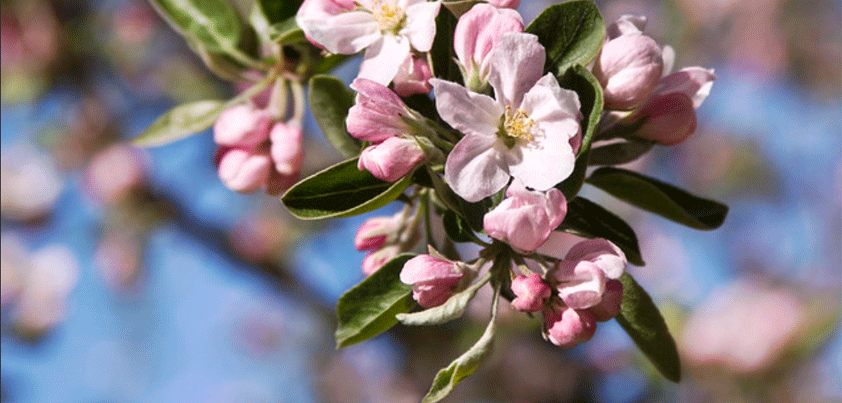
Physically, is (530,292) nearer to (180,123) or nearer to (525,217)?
(525,217)

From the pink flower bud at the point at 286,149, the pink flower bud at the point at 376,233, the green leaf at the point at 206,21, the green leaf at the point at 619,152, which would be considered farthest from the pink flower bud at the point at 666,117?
the green leaf at the point at 206,21

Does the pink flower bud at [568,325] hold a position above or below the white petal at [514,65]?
below

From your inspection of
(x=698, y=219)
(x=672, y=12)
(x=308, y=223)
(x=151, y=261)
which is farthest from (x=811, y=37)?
(x=698, y=219)

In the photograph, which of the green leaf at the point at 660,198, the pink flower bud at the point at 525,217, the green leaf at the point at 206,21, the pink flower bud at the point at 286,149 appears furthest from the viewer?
the green leaf at the point at 206,21

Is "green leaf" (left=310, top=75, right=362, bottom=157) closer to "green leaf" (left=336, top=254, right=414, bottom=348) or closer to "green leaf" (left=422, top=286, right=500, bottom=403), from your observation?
"green leaf" (left=336, top=254, right=414, bottom=348)

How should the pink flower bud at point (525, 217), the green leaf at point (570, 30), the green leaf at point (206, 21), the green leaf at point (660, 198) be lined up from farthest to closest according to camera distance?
the green leaf at point (206, 21) < the green leaf at point (660, 198) < the green leaf at point (570, 30) < the pink flower bud at point (525, 217)

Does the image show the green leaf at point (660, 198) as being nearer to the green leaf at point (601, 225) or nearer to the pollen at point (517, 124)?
the green leaf at point (601, 225)

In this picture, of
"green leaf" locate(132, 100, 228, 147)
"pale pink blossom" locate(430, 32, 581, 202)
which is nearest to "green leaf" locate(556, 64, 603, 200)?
"pale pink blossom" locate(430, 32, 581, 202)

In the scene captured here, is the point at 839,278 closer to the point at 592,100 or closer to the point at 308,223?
the point at 308,223
